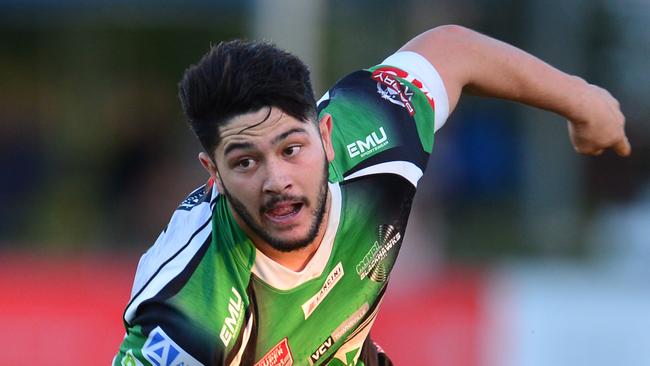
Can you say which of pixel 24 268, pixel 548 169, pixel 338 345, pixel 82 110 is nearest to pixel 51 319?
pixel 24 268

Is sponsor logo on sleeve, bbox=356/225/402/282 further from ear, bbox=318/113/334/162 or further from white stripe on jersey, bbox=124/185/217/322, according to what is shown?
white stripe on jersey, bbox=124/185/217/322

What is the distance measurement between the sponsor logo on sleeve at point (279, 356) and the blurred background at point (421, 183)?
12.4ft

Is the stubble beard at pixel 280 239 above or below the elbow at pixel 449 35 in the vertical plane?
below

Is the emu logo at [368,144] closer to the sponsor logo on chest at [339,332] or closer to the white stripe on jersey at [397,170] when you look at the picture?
the white stripe on jersey at [397,170]

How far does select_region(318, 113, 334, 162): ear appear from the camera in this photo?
3977 millimetres

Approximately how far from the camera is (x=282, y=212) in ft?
12.4

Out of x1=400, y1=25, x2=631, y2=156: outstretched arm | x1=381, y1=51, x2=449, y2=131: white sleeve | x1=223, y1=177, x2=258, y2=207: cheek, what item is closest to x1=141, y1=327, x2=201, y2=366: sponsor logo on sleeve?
x1=223, y1=177, x2=258, y2=207: cheek

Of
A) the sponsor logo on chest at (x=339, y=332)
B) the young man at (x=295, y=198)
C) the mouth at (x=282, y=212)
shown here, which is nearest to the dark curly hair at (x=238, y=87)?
the young man at (x=295, y=198)

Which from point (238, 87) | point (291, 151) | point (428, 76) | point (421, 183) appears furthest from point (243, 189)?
point (421, 183)

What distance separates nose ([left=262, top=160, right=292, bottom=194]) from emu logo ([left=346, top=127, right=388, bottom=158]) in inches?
24.4

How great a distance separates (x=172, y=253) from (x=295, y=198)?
41 cm

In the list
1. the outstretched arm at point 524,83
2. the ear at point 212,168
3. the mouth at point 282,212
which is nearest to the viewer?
the mouth at point 282,212

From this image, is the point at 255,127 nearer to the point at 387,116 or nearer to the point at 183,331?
the point at 183,331

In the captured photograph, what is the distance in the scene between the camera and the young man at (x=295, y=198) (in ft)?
12.2
